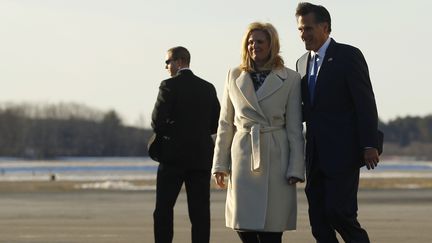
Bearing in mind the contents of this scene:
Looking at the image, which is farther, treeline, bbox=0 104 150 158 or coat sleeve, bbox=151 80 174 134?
treeline, bbox=0 104 150 158

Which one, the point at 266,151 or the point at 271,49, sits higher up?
the point at 271,49

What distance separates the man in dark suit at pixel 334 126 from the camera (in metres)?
7.62

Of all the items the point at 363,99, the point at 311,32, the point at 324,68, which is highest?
the point at 311,32

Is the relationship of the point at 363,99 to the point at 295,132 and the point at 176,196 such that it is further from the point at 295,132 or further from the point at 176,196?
the point at 176,196

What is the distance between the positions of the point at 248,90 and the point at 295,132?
439 millimetres

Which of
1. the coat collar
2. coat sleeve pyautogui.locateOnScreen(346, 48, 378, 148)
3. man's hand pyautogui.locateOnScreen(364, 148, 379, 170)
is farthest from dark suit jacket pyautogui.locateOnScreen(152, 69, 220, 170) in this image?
man's hand pyautogui.locateOnScreen(364, 148, 379, 170)

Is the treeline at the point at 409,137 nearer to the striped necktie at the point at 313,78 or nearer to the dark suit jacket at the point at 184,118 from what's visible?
the dark suit jacket at the point at 184,118

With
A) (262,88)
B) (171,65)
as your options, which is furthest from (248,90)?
(171,65)

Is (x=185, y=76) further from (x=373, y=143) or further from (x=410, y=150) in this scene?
(x=410, y=150)

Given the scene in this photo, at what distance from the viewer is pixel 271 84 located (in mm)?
7688

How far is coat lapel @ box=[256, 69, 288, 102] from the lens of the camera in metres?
7.68

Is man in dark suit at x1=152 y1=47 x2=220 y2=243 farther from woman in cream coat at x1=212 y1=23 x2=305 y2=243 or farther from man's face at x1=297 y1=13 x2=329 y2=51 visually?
man's face at x1=297 y1=13 x2=329 y2=51

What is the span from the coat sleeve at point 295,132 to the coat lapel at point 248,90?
21 cm

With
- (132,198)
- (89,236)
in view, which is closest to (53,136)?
(132,198)
